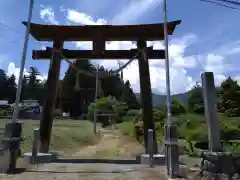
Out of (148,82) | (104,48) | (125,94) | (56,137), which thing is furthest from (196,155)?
(125,94)

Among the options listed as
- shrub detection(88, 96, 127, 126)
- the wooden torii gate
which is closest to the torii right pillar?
the wooden torii gate

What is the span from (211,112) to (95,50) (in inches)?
235

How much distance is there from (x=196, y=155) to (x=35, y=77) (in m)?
73.1

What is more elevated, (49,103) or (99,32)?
(99,32)

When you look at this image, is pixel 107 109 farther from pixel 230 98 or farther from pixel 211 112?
pixel 211 112

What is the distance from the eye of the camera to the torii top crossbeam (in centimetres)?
1098

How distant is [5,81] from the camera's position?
71125 mm

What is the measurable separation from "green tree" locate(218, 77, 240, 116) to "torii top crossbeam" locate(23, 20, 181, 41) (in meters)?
16.9

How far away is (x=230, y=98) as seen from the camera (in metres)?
26.8

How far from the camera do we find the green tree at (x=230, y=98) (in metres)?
25.3

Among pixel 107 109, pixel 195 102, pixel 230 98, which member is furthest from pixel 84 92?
pixel 230 98

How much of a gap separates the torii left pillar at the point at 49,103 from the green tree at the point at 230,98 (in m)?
18.8

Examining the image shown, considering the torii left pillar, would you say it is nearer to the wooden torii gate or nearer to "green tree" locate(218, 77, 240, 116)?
the wooden torii gate

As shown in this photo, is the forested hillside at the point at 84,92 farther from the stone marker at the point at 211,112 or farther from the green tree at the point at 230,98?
the stone marker at the point at 211,112
